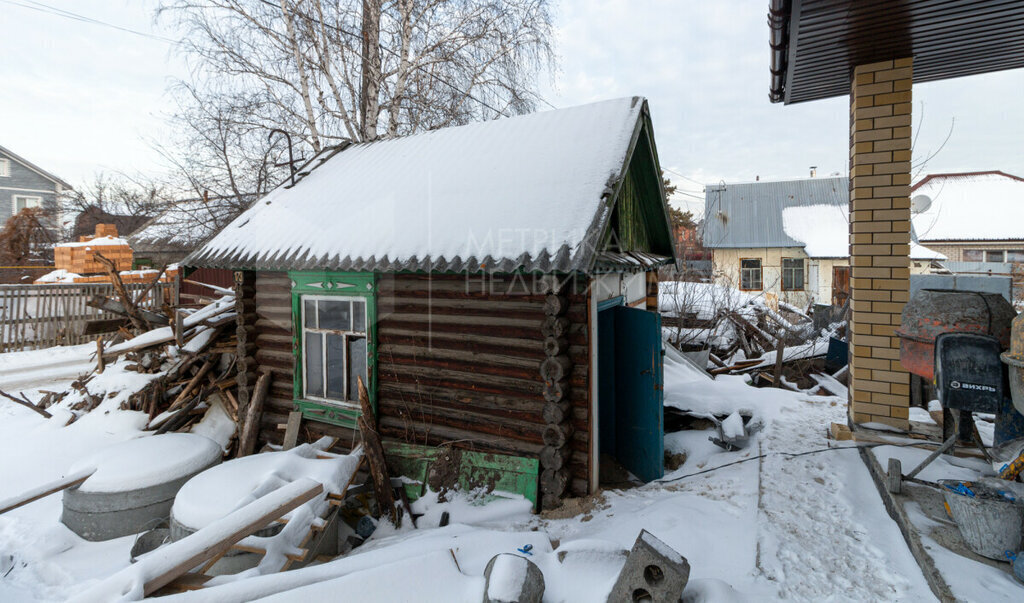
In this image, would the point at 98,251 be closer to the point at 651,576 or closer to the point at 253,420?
the point at 253,420

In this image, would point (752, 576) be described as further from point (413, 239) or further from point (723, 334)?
point (723, 334)

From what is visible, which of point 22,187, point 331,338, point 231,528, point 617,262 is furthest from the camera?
point 22,187

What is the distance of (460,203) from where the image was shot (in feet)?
19.0

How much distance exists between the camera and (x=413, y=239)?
545 centimetres

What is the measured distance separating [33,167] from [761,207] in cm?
4164

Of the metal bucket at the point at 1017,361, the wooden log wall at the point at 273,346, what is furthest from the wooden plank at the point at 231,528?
the metal bucket at the point at 1017,361

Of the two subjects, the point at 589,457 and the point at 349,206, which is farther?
the point at 349,206

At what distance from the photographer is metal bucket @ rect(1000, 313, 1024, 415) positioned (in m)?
3.26

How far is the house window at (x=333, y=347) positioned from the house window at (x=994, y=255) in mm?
31796

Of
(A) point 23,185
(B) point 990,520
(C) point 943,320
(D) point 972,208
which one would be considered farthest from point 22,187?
(D) point 972,208

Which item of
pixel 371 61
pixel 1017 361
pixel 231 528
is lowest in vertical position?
pixel 231 528

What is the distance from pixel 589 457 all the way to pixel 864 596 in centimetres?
241

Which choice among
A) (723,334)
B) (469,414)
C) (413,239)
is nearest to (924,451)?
(469,414)

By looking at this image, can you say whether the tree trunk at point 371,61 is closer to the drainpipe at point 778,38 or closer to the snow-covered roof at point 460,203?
the snow-covered roof at point 460,203
